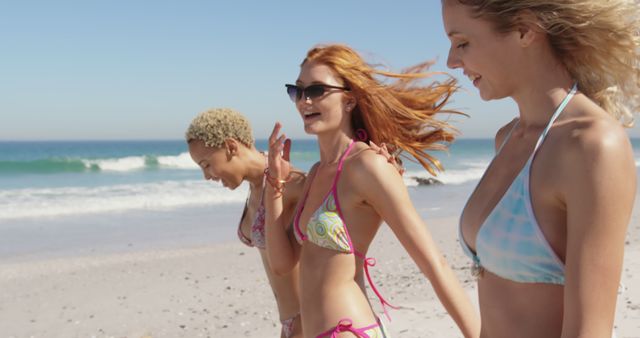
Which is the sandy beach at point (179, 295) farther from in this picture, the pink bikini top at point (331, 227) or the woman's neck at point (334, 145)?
the pink bikini top at point (331, 227)

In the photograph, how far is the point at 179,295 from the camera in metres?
8.99

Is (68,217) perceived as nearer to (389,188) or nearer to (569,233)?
(389,188)

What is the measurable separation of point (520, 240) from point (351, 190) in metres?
1.40

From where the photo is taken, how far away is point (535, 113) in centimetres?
178

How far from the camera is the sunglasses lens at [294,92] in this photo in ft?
10.9

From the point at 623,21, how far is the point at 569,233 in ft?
1.94

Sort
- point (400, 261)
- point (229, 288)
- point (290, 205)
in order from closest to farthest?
1. point (290, 205)
2. point (229, 288)
3. point (400, 261)

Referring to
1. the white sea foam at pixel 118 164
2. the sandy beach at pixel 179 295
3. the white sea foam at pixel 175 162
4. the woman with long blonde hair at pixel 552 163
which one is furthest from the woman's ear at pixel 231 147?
the white sea foam at pixel 175 162

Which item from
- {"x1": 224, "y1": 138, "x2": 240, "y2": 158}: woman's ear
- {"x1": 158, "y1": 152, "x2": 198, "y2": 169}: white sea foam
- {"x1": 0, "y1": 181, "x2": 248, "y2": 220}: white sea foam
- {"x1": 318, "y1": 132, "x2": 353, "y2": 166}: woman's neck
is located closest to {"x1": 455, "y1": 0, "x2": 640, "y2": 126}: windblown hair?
{"x1": 318, "y1": 132, "x2": 353, "y2": 166}: woman's neck

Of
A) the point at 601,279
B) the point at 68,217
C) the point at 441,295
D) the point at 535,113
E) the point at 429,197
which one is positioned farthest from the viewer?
the point at 429,197

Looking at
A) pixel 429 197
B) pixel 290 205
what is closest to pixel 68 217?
pixel 429 197

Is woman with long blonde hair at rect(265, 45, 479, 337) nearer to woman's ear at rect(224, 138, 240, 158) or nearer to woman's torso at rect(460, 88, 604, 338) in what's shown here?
woman's ear at rect(224, 138, 240, 158)

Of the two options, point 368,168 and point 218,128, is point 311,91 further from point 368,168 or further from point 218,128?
point 218,128

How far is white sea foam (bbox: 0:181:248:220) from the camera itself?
1862 cm
